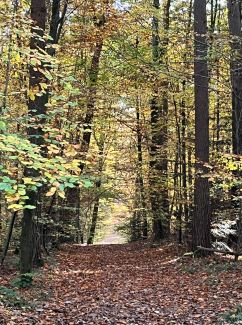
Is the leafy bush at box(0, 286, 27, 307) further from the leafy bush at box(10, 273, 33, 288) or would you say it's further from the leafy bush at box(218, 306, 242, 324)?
the leafy bush at box(218, 306, 242, 324)

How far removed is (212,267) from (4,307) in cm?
557

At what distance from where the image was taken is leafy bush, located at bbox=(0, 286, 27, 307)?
5.62m

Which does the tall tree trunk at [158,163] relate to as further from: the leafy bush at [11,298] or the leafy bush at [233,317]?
the leafy bush at [11,298]

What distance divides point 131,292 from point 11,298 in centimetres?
273

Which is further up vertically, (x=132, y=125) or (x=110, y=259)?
(x=132, y=125)

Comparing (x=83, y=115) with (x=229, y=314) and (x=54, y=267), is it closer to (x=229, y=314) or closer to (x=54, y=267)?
(x=54, y=267)

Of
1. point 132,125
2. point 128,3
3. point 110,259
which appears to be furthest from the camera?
point 132,125

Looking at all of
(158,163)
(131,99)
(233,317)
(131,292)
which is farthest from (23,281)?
(131,99)

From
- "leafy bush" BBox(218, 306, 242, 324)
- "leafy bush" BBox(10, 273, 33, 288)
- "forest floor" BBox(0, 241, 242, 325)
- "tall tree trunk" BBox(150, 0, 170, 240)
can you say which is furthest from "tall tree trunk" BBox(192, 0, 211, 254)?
"leafy bush" BBox(10, 273, 33, 288)

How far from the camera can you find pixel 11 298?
19.0 ft

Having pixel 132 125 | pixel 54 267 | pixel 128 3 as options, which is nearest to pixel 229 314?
pixel 54 267

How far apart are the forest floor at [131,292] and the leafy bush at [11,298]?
9cm

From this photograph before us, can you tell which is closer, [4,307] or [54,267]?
[4,307]

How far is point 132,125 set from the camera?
1407cm
